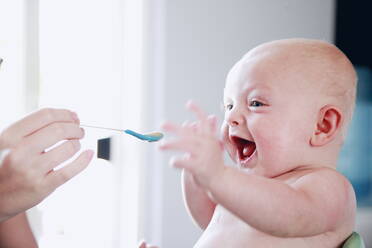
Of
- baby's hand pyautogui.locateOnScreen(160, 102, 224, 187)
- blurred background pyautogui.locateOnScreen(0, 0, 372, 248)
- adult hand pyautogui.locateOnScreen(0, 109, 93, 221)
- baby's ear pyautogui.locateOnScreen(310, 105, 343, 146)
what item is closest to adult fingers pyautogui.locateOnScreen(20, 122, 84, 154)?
adult hand pyautogui.locateOnScreen(0, 109, 93, 221)

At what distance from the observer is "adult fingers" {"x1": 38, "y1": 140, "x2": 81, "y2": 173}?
58cm

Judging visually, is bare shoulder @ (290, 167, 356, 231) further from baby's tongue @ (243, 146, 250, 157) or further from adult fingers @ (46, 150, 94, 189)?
adult fingers @ (46, 150, 94, 189)

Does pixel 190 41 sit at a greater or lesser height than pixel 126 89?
greater

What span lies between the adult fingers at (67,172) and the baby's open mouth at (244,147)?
0.94 ft

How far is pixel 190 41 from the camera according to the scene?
1.71 metres

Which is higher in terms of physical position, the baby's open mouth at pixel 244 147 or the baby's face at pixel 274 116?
the baby's face at pixel 274 116

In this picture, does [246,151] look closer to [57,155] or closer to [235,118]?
[235,118]

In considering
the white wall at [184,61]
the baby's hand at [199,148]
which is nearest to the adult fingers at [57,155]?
the baby's hand at [199,148]

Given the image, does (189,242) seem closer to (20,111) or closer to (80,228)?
(80,228)

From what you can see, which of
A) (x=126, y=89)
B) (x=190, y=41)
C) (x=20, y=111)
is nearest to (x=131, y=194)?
(x=126, y=89)

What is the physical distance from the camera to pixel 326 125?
2.43 feet

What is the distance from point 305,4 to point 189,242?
1148 millimetres

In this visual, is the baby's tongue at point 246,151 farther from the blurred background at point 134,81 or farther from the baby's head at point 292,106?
the blurred background at point 134,81

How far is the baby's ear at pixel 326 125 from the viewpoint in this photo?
729 mm
